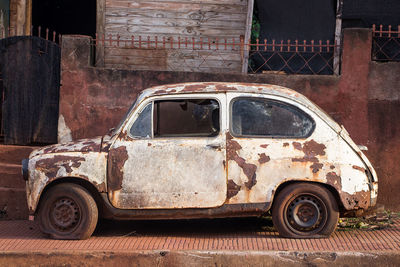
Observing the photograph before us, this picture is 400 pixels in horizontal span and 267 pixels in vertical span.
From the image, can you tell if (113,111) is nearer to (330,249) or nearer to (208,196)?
(208,196)

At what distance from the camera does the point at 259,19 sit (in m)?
10.4

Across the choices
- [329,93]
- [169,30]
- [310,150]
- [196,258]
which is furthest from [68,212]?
[169,30]

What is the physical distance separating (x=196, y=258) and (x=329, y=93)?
389 cm

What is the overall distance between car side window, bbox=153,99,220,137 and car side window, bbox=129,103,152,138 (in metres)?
0.16

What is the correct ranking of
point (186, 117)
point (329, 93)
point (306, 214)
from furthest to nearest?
point (329, 93) → point (186, 117) → point (306, 214)

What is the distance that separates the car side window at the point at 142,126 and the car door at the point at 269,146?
3.02 feet

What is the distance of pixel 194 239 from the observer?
21.1ft

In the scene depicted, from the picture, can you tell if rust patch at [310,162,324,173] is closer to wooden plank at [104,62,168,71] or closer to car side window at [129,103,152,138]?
car side window at [129,103,152,138]

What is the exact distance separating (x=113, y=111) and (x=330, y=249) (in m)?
4.24

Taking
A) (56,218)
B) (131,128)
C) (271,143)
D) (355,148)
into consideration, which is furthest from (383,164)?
(56,218)

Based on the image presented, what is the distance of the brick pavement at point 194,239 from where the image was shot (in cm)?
593

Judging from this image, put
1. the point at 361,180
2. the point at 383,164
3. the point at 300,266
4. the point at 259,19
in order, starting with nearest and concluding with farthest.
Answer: the point at 300,266 < the point at 361,180 < the point at 383,164 < the point at 259,19

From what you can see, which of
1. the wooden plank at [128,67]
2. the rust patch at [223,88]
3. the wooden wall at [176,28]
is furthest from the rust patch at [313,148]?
the wooden plank at [128,67]

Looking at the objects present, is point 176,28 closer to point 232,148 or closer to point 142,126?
point 142,126
